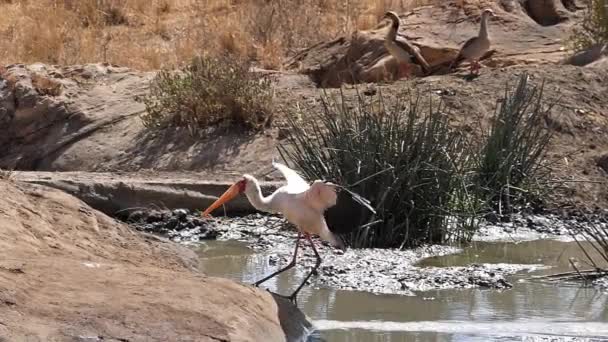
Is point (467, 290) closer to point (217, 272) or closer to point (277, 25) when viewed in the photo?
point (217, 272)

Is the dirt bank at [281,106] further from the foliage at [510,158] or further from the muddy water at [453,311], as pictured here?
the muddy water at [453,311]

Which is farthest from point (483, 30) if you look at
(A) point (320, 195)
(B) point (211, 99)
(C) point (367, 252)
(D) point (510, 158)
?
(A) point (320, 195)

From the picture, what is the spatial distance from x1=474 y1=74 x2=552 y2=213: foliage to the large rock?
432cm

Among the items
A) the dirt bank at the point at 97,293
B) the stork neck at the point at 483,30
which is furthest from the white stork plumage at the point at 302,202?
the stork neck at the point at 483,30

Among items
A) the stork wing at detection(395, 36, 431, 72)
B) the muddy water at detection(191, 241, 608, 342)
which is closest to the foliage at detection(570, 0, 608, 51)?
the stork wing at detection(395, 36, 431, 72)

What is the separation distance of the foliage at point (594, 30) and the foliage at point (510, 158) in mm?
4904

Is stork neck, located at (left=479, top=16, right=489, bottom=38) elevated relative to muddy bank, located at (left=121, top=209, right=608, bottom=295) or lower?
elevated

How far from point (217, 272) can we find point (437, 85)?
18.2 ft

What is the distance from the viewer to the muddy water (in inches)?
309

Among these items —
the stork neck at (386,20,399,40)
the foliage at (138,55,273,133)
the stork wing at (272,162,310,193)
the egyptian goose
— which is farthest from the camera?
the stork neck at (386,20,399,40)

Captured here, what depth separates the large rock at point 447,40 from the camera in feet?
54.9

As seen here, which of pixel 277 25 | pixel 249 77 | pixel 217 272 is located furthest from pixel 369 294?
pixel 277 25

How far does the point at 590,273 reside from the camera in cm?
938

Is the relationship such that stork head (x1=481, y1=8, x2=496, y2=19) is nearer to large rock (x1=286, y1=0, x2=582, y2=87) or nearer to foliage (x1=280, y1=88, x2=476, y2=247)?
large rock (x1=286, y1=0, x2=582, y2=87)
